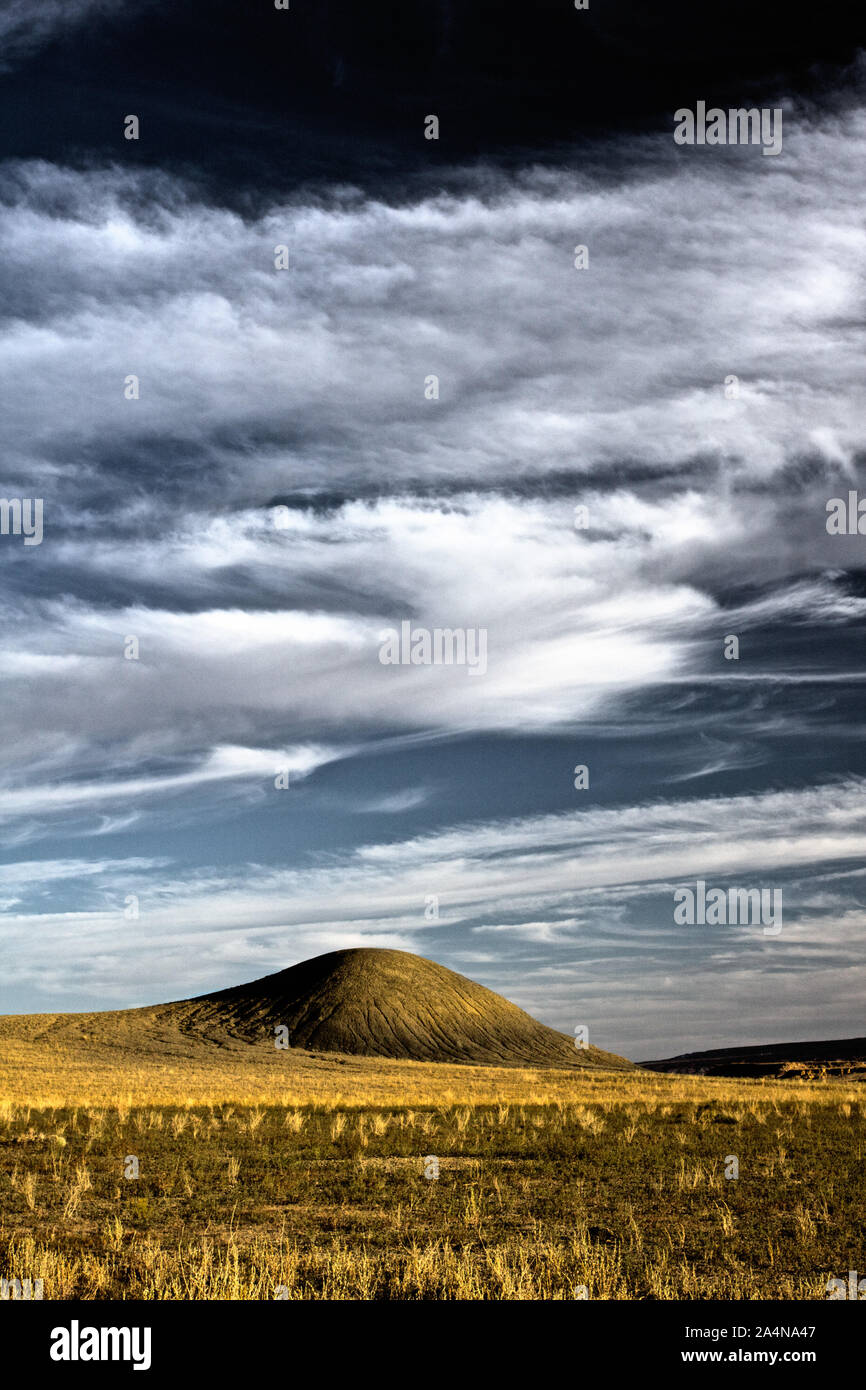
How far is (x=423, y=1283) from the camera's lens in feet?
31.9

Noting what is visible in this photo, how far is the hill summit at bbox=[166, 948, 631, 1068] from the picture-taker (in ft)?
383

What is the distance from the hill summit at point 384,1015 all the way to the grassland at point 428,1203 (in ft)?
290

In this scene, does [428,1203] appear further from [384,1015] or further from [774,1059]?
[774,1059]

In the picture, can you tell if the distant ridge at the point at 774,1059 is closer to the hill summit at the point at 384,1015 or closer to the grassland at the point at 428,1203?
the hill summit at the point at 384,1015

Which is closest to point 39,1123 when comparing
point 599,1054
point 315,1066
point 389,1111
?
point 389,1111

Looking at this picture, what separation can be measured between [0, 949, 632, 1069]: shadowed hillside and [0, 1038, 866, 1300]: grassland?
74971mm

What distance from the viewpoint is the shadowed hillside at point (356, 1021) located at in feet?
352

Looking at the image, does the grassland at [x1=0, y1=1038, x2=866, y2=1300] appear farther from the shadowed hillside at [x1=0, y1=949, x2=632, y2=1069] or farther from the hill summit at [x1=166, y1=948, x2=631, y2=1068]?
the hill summit at [x1=166, y1=948, x2=631, y2=1068]

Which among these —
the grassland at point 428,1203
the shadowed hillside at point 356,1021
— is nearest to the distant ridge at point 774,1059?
the shadowed hillside at point 356,1021

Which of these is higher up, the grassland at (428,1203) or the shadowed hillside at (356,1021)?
the grassland at (428,1203)

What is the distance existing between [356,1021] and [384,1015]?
3.75 m
